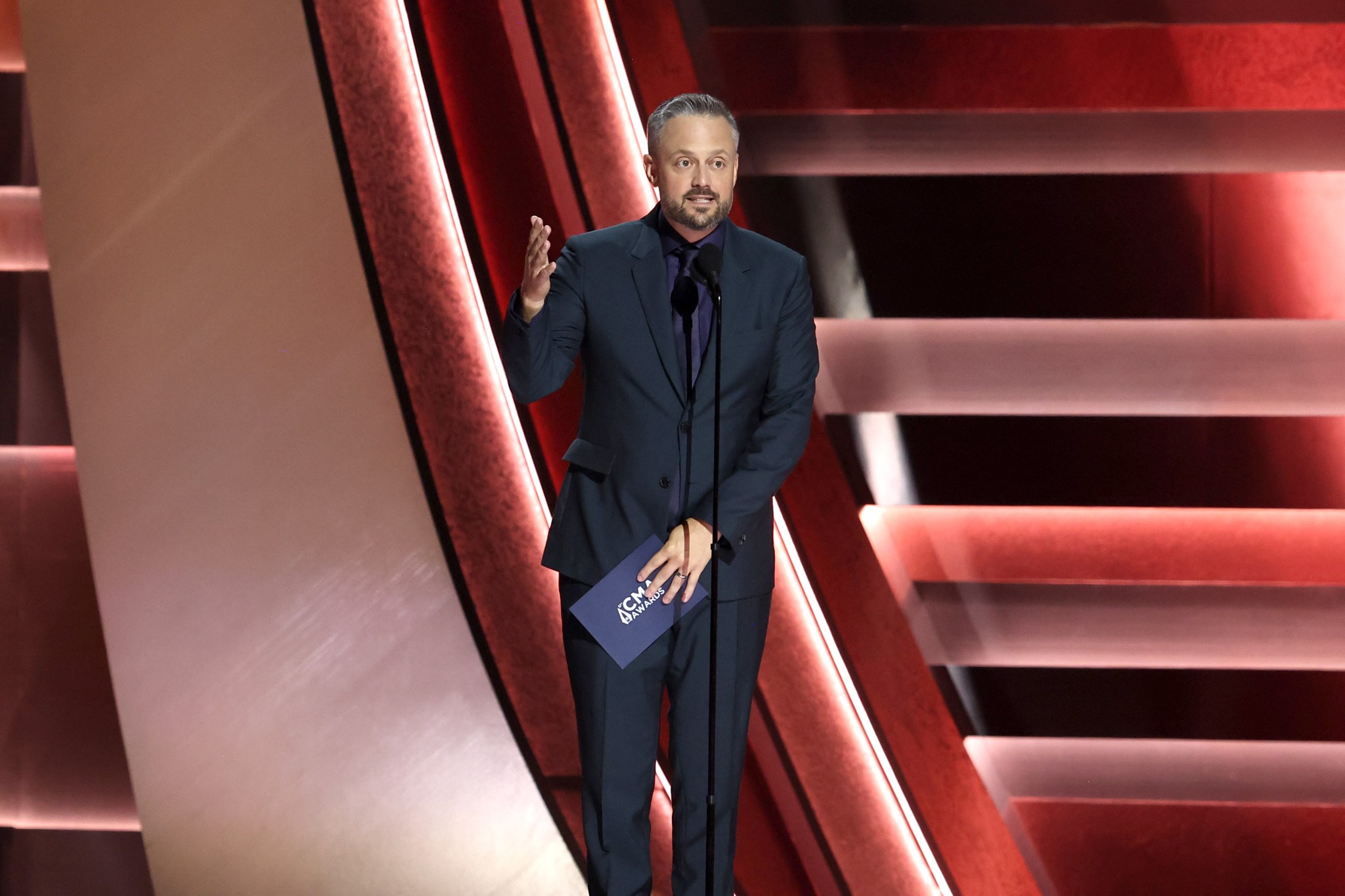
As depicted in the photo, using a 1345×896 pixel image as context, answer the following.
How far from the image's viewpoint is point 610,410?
5.01 ft

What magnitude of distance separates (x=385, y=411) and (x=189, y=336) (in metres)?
0.42

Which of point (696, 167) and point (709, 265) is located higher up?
point (696, 167)

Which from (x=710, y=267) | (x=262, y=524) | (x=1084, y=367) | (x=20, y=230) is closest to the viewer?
(x=710, y=267)

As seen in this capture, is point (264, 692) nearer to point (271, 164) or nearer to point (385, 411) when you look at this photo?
point (385, 411)

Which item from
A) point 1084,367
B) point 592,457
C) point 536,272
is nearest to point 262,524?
point 592,457

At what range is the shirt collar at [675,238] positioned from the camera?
1548 millimetres

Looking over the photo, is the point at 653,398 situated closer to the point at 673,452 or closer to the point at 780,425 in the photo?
the point at 673,452

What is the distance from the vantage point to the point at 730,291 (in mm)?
1527

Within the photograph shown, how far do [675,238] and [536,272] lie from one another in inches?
9.9

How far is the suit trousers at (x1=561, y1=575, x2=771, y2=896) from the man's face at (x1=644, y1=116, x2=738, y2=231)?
1.64 feet

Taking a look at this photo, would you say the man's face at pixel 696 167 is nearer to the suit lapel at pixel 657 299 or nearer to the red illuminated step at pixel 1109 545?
the suit lapel at pixel 657 299

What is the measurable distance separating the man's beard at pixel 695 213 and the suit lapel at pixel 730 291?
0.17 feet

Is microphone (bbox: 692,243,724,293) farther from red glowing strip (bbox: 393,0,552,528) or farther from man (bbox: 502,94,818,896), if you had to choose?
red glowing strip (bbox: 393,0,552,528)

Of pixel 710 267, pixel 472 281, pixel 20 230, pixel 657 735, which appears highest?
pixel 20 230
